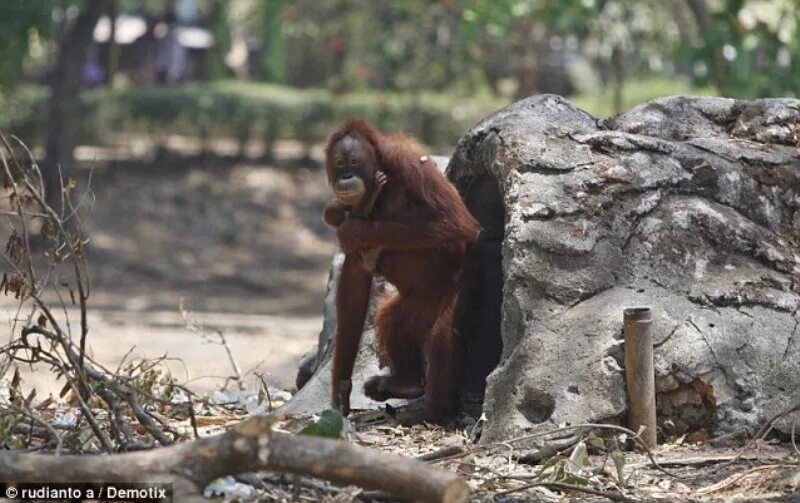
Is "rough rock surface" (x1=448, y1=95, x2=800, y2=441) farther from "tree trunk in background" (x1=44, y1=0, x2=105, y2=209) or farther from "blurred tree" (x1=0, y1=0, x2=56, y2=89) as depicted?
"tree trunk in background" (x1=44, y1=0, x2=105, y2=209)

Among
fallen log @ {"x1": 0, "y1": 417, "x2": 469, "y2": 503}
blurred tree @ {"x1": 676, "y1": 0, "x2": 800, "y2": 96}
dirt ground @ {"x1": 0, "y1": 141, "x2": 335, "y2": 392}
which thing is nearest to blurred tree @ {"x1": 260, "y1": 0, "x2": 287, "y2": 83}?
dirt ground @ {"x1": 0, "y1": 141, "x2": 335, "y2": 392}

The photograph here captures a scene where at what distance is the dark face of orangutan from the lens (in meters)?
5.84

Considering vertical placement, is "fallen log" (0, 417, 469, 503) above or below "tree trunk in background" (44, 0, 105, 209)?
below

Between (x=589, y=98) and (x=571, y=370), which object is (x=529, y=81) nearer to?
(x=589, y=98)

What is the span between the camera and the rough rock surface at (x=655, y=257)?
5.16 metres

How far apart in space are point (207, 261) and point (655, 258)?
10642 mm

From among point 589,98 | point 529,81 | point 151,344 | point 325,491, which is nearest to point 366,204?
point 325,491

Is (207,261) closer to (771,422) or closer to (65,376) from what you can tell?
(65,376)

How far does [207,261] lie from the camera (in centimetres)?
1558

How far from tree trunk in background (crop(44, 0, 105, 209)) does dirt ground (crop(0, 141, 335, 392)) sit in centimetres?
105

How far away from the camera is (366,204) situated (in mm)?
6016

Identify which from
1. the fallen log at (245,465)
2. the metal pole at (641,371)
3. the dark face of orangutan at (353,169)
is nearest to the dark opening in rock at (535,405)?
the metal pole at (641,371)

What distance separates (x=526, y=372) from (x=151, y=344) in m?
5.53

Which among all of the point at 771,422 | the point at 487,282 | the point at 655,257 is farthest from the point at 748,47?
the point at 771,422
